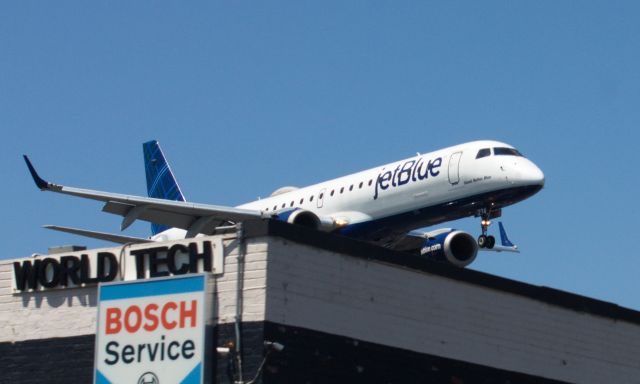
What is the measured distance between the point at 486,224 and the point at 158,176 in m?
24.7

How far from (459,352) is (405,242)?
20.8 meters

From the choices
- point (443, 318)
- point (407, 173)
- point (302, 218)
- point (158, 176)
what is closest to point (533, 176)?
point (407, 173)

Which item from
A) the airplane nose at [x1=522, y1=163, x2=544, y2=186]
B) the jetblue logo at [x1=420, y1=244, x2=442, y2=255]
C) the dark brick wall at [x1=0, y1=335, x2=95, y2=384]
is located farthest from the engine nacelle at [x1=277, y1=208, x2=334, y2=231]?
the dark brick wall at [x1=0, y1=335, x2=95, y2=384]

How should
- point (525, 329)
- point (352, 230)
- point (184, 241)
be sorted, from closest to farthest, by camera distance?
point (184, 241) < point (525, 329) < point (352, 230)

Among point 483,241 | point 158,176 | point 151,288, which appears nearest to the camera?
point 151,288

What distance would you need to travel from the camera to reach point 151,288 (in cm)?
2089

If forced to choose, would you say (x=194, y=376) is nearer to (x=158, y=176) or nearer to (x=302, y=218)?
(x=302, y=218)

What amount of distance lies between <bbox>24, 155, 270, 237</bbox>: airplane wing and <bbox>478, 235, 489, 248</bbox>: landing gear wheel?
22.8 ft

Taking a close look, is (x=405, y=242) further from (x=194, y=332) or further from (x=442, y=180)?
(x=194, y=332)

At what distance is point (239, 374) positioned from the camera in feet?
64.7

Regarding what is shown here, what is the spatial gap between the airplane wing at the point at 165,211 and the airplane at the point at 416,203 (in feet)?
0.10

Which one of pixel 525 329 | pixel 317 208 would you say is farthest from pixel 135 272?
pixel 317 208

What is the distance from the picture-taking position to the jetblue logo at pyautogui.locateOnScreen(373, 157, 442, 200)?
4106 cm

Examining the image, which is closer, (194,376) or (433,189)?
(194,376)
